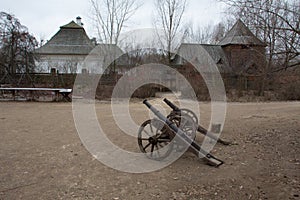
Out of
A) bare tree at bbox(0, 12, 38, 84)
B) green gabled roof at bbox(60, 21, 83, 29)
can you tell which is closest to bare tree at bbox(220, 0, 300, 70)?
bare tree at bbox(0, 12, 38, 84)

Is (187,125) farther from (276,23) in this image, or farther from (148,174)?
(276,23)

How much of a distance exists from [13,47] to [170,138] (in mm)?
15128

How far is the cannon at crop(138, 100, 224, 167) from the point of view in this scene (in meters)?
4.19

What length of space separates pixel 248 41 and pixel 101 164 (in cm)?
410

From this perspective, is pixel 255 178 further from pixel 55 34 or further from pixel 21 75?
pixel 55 34

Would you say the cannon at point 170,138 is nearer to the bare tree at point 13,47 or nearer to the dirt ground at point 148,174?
the dirt ground at point 148,174

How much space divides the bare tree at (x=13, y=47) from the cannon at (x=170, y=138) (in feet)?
45.5

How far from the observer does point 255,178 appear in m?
3.64

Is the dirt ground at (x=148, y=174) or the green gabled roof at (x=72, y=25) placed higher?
the green gabled roof at (x=72, y=25)

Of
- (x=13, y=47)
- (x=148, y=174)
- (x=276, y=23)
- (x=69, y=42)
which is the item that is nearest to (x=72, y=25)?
(x=69, y=42)

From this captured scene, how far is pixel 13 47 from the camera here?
53.7 feet

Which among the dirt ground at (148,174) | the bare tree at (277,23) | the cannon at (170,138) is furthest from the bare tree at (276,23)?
the cannon at (170,138)

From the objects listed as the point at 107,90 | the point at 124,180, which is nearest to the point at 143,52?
the point at 107,90

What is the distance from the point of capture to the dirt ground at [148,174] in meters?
3.24
